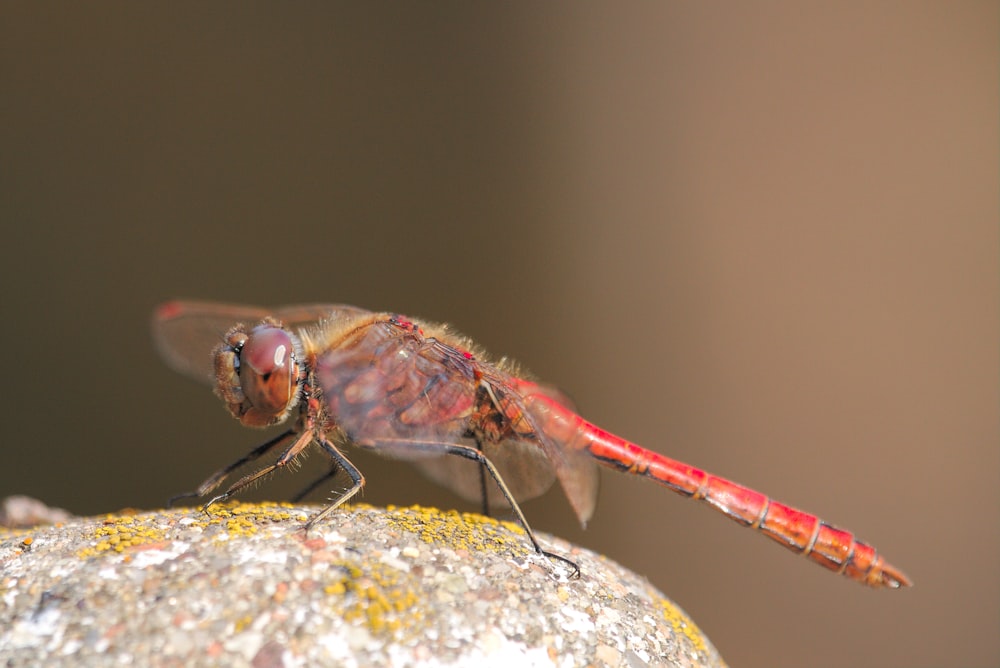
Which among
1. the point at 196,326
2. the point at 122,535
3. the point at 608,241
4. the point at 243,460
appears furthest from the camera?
the point at 608,241

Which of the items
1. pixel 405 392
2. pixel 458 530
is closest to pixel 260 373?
pixel 405 392

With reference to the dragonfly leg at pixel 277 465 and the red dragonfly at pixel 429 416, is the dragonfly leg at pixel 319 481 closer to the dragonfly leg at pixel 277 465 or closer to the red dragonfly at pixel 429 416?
the red dragonfly at pixel 429 416

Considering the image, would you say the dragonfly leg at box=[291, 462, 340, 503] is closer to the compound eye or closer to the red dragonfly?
the red dragonfly

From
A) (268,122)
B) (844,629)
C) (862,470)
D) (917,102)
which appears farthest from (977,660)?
(268,122)

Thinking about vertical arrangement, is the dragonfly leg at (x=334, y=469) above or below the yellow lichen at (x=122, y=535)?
above

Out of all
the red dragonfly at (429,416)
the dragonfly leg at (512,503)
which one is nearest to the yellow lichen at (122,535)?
the red dragonfly at (429,416)

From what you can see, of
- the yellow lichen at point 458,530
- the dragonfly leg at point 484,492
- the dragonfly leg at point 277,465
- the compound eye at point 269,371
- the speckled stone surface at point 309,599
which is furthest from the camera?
the dragonfly leg at point 484,492

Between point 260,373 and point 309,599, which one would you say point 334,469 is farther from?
point 309,599

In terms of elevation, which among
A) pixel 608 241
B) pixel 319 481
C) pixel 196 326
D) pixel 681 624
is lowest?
pixel 319 481

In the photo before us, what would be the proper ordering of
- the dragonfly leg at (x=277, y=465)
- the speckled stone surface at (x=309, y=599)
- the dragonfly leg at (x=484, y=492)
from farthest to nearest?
1. the dragonfly leg at (x=484, y=492)
2. the dragonfly leg at (x=277, y=465)
3. the speckled stone surface at (x=309, y=599)
